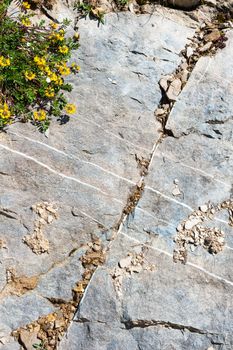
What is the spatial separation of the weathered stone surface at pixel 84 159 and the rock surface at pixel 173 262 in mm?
297

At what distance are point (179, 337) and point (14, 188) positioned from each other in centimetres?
280

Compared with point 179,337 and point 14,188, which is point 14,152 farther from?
point 179,337

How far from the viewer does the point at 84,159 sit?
22.7ft

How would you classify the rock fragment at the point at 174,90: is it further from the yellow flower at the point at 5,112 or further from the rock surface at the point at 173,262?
the yellow flower at the point at 5,112

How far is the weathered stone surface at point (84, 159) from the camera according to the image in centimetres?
652

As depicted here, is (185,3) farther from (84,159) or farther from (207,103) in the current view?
(84,159)

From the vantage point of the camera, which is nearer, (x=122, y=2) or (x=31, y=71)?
(x=31, y=71)

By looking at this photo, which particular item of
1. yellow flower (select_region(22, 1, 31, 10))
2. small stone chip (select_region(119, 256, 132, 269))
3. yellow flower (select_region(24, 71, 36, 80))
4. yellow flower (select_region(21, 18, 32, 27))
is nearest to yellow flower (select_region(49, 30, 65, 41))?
yellow flower (select_region(21, 18, 32, 27))

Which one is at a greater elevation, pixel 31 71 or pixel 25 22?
pixel 25 22

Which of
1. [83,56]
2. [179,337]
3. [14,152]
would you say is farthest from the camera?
[83,56]

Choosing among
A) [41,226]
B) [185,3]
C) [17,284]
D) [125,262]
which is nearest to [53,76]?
[41,226]

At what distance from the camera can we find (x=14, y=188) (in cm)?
671

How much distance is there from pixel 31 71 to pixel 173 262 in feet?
Result: 10.2

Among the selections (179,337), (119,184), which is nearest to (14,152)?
(119,184)
